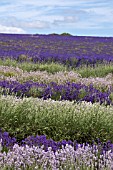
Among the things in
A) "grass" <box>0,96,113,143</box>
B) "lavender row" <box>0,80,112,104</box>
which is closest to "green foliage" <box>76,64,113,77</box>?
"lavender row" <box>0,80,112,104</box>

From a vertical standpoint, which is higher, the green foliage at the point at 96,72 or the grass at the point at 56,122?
the grass at the point at 56,122

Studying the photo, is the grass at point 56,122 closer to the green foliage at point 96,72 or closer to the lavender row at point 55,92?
the lavender row at point 55,92

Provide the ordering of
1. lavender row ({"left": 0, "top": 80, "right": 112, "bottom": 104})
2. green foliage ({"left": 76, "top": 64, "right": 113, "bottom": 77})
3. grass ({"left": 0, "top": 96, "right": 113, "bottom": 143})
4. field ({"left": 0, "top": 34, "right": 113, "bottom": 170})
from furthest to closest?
1. green foliage ({"left": 76, "top": 64, "right": 113, "bottom": 77})
2. lavender row ({"left": 0, "top": 80, "right": 112, "bottom": 104})
3. grass ({"left": 0, "top": 96, "right": 113, "bottom": 143})
4. field ({"left": 0, "top": 34, "right": 113, "bottom": 170})

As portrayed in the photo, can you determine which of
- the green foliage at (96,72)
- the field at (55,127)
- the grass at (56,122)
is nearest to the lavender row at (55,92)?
the field at (55,127)

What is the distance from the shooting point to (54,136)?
5.52m

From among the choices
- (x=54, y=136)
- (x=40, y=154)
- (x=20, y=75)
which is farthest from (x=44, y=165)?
(x=20, y=75)

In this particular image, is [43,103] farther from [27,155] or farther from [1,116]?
[27,155]

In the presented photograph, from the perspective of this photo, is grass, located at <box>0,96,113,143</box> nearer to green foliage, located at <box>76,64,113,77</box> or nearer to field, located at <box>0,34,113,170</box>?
field, located at <box>0,34,113,170</box>

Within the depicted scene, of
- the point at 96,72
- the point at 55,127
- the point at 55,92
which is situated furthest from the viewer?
the point at 96,72

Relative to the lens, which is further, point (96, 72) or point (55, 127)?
point (96, 72)

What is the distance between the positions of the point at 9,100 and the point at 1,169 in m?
2.73

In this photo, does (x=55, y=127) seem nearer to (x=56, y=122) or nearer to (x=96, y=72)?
(x=56, y=122)

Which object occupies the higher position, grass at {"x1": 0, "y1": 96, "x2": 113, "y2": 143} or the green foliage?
grass at {"x1": 0, "y1": 96, "x2": 113, "y2": 143}

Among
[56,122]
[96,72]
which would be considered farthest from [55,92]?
[96,72]
